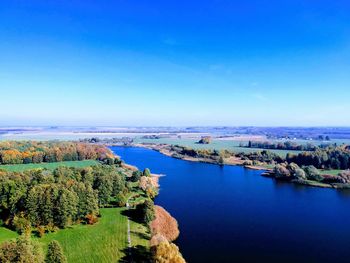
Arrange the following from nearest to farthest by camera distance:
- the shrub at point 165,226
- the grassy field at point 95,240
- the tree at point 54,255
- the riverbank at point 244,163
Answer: the tree at point 54,255 → the grassy field at point 95,240 → the shrub at point 165,226 → the riverbank at point 244,163

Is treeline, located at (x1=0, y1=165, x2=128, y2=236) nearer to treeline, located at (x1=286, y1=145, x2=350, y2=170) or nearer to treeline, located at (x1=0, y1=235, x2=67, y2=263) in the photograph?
treeline, located at (x1=0, y1=235, x2=67, y2=263)

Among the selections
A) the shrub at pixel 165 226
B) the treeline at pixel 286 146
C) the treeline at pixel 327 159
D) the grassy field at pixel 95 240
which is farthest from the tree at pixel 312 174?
the treeline at pixel 286 146

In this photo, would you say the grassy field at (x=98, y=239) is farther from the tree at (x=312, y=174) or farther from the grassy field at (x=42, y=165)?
the tree at (x=312, y=174)

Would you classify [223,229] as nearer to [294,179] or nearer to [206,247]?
[206,247]

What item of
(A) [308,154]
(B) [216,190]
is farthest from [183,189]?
(A) [308,154]

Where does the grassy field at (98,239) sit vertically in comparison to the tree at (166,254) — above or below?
below

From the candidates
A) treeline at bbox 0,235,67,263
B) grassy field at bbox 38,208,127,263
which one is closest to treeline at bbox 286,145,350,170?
grassy field at bbox 38,208,127,263

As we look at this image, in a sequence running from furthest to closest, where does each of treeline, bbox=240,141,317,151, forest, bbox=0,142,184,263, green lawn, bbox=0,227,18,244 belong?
treeline, bbox=240,141,317,151, green lawn, bbox=0,227,18,244, forest, bbox=0,142,184,263

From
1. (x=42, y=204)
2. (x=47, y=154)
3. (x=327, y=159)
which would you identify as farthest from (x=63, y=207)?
(x=327, y=159)
